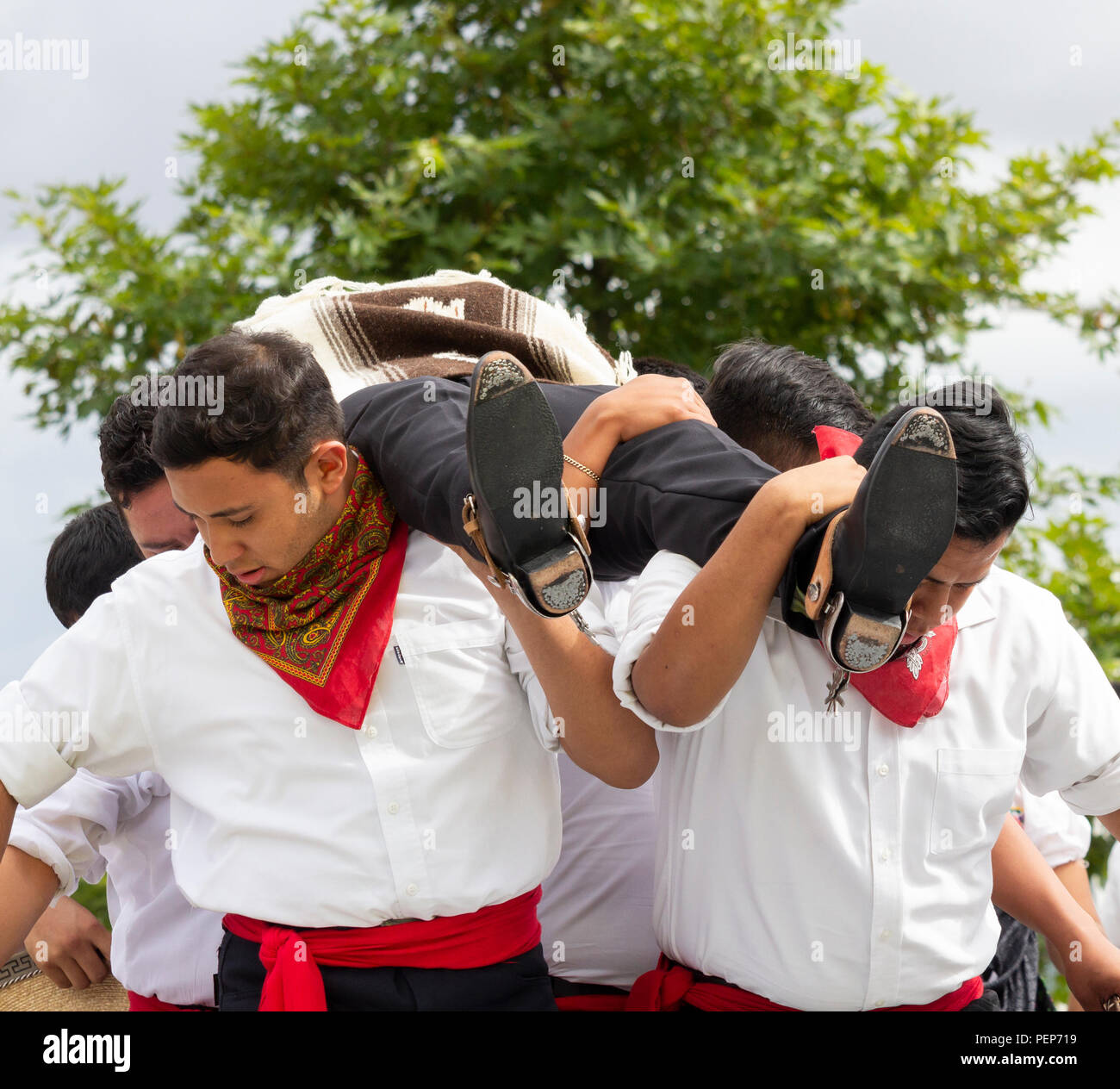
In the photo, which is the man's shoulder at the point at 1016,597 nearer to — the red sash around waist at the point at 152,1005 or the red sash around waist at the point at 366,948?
the red sash around waist at the point at 366,948

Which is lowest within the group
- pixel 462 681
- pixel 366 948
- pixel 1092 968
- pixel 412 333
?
pixel 1092 968

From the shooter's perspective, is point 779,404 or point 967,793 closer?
point 967,793

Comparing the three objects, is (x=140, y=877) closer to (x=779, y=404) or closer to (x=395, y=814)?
(x=395, y=814)

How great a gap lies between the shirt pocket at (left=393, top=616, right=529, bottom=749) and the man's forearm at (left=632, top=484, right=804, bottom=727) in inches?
14.4

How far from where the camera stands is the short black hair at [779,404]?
206 centimetres

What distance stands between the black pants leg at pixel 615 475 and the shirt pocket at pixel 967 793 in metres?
0.49

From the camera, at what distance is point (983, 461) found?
169cm

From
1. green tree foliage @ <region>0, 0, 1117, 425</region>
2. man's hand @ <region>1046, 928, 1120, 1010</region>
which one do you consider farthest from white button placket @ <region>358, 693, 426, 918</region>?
green tree foliage @ <region>0, 0, 1117, 425</region>

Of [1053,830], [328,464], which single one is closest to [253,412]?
[328,464]

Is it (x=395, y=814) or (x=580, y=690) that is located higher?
(x=580, y=690)

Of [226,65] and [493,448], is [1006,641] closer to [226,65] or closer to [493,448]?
[493,448]

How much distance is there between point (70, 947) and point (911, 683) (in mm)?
1595

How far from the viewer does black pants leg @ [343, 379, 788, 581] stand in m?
1.67

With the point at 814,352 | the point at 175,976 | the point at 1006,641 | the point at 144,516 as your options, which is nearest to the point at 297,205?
the point at 814,352
